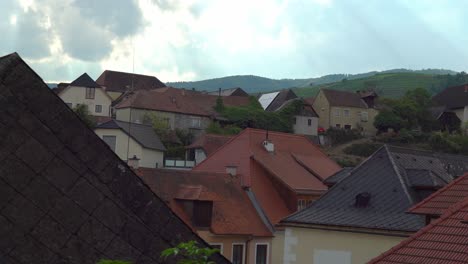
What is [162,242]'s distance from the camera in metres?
4.10

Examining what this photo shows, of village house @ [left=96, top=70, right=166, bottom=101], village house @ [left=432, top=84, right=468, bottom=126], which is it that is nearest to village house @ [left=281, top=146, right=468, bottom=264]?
village house @ [left=432, top=84, right=468, bottom=126]

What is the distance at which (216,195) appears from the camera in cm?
3042

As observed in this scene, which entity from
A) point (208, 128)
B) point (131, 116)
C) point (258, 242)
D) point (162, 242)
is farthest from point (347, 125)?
point (162, 242)

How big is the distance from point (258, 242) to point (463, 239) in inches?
861

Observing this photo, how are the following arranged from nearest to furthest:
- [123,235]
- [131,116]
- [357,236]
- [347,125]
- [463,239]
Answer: [123,235]
[463,239]
[357,236]
[131,116]
[347,125]

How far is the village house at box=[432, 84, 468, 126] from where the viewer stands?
8519 cm

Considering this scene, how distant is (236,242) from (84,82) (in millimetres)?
46711

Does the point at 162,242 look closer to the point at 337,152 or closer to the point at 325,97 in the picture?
the point at 337,152

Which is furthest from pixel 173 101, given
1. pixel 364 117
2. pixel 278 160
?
pixel 278 160

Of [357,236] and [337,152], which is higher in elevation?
[337,152]

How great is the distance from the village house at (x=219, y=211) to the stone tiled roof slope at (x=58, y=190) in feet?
78.3

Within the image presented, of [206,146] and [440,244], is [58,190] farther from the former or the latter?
[206,146]

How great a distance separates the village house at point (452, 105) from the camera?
279 feet

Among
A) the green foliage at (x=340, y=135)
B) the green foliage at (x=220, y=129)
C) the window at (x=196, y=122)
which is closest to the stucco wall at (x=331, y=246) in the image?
the green foliage at (x=220, y=129)
